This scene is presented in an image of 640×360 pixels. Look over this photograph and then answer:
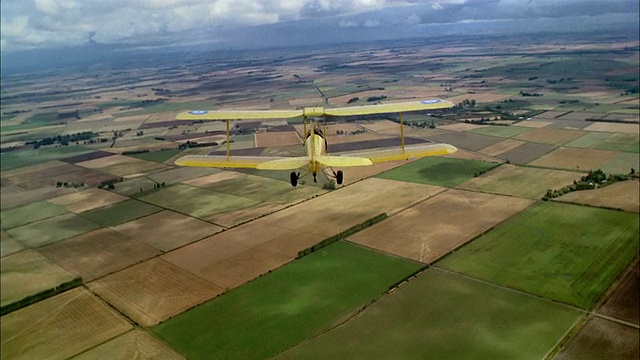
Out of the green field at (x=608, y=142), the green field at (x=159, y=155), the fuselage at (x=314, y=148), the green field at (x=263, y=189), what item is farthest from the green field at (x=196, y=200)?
the green field at (x=608, y=142)

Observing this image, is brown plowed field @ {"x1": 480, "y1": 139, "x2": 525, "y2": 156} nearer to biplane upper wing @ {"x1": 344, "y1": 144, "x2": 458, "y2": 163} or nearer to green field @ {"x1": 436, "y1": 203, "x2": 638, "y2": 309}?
green field @ {"x1": 436, "y1": 203, "x2": 638, "y2": 309}

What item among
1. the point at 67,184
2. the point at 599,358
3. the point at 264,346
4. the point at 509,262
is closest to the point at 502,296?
the point at 509,262

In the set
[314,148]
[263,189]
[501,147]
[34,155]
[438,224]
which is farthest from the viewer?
[34,155]

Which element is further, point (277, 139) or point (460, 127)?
point (460, 127)

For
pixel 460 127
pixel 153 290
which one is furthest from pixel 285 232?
pixel 460 127

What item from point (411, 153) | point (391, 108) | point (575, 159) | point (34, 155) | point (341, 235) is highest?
point (391, 108)

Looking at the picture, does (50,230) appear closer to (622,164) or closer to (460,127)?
(622,164)
